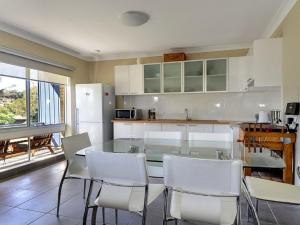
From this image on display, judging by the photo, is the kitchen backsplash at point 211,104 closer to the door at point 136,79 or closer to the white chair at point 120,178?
the door at point 136,79

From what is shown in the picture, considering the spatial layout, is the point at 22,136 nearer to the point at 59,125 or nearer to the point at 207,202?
the point at 59,125

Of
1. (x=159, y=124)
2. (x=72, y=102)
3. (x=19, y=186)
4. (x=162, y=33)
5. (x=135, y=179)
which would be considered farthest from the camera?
(x=72, y=102)

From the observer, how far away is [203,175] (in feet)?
4.54

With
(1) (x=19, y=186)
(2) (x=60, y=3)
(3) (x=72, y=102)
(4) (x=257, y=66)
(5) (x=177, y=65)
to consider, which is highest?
(2) (x=60, y=3)

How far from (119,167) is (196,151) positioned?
1067 millimetres

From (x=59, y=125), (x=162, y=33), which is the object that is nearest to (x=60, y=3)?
(x=162, y=33)

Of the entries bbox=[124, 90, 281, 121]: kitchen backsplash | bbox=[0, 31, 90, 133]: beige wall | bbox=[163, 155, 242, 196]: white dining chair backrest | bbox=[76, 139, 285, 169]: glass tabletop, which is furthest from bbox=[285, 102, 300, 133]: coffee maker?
bbox=[0, 31, 90, 133]: beige wall

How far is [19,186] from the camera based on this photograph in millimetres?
3252

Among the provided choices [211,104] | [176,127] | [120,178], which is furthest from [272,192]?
[211,104]

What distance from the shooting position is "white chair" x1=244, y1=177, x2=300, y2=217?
66.3 inches

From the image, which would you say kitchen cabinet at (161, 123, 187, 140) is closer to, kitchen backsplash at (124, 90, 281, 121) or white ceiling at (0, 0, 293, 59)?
kitchen backsplash at (124, 90, 281, 121)

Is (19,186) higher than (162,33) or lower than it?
lower

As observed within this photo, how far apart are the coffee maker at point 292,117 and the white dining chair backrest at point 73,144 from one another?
2.50 meters

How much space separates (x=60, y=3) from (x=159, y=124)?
282 centimetres
